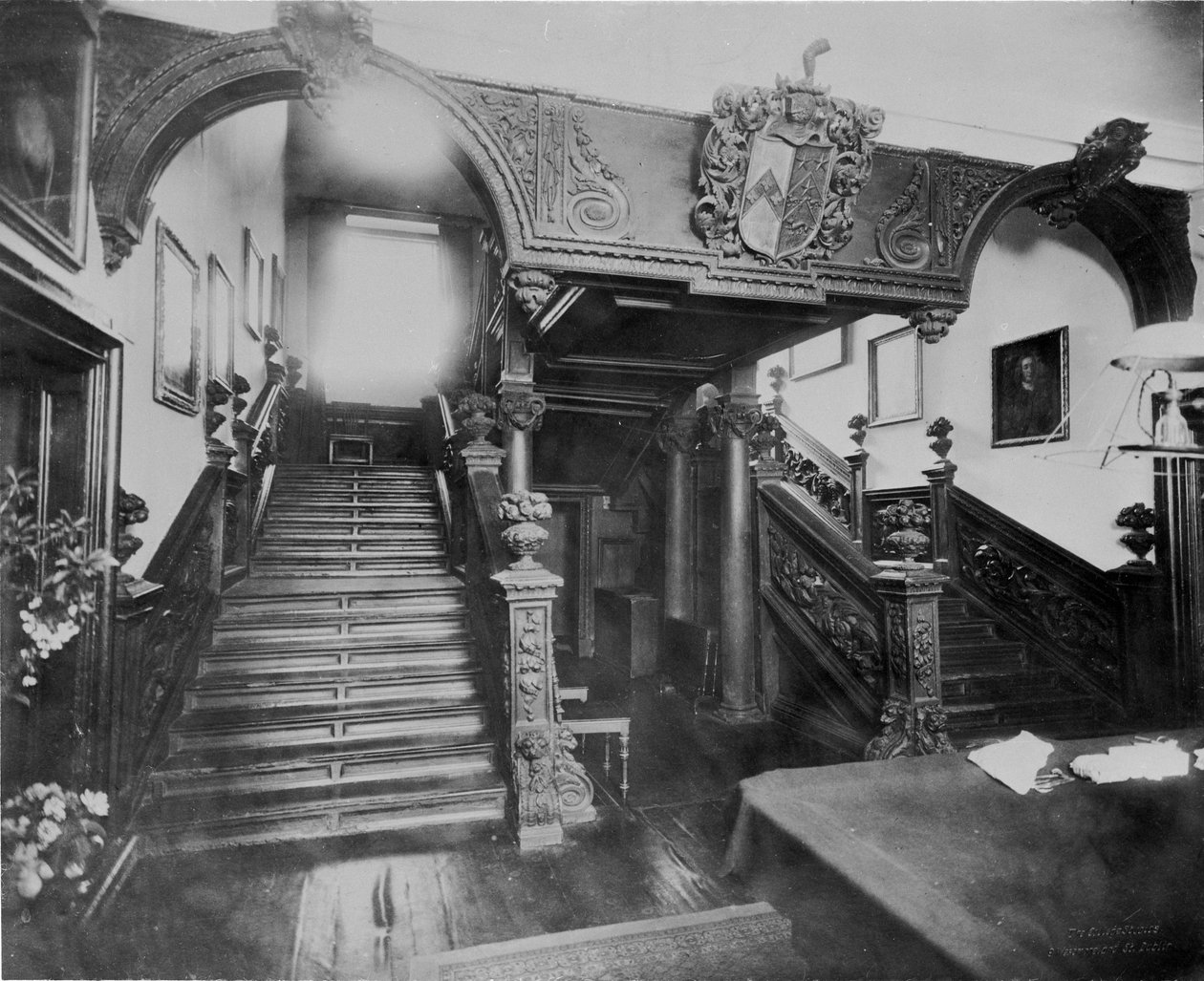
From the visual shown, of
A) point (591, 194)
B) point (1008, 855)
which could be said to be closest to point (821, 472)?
point (591, 194)

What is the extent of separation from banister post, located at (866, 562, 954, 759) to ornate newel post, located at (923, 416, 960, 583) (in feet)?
6.59

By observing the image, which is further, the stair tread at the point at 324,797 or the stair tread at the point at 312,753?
the stair tread at the point at 312,753

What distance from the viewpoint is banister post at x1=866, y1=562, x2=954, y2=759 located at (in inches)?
165

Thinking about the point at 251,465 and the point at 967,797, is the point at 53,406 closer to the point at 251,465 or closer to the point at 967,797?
the point at 251,465

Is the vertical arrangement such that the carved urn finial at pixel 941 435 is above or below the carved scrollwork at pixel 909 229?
below

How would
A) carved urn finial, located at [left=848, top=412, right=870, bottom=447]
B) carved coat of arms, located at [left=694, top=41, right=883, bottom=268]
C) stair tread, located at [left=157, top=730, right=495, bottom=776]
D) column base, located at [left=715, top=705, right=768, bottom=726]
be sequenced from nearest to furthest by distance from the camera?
carved coat of arms, located at [left=694, top=41, right=883, bottom=268] < stair tread, located at [left=157, top=730, right=495, bottom=776] < column base, located at [left=715, top=705, right=768, bottom=726] < carved urn finial, located at [left=848, top=412, right=870, bottom=447]

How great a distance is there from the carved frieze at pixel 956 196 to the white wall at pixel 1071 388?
166cm

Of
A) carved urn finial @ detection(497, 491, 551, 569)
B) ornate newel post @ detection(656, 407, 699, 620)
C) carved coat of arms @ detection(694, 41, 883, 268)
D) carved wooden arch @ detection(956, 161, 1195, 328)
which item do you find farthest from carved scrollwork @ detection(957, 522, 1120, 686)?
carved urn finial @ detection(497, 491, 551, 569)

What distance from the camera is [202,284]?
4992mm

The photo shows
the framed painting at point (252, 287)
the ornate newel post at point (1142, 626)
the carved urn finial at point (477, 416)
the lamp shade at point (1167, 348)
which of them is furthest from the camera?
the framed painting at point (252, 287)

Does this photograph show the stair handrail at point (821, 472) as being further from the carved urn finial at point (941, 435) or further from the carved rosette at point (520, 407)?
the carved rosette at point (520, 407)

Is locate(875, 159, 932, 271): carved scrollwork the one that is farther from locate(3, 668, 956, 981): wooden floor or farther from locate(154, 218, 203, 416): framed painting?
locate(154, 218, 203, 416): framed painting

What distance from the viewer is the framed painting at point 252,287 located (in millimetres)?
6621

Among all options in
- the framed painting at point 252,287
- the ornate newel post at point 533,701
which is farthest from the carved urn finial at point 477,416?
the framed painting at point 252,287
